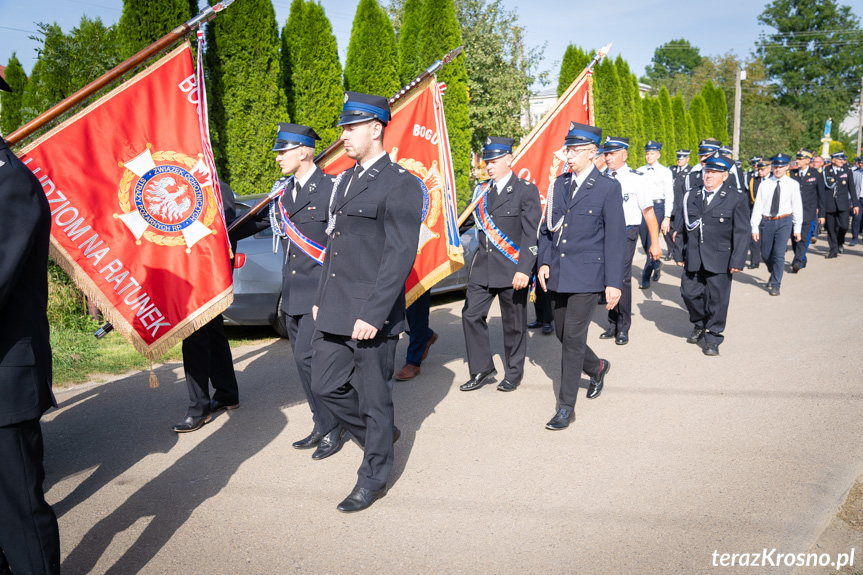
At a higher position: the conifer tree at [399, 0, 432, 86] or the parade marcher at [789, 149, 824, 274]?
the conifer tree at [399, 0, 432, 86]

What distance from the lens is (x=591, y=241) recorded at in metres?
5.06

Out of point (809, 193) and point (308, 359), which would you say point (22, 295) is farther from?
point (809, 193)

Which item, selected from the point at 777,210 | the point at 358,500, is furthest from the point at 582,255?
the point at 777,210

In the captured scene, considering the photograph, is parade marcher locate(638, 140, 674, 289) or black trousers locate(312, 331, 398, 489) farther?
parade marcher locate(638, 140, 674, 289)

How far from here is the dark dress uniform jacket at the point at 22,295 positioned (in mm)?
2383

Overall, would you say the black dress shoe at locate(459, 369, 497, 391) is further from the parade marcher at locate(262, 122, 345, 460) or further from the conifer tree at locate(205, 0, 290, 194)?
the conifer tree at locate(205, 0, 290, 194)

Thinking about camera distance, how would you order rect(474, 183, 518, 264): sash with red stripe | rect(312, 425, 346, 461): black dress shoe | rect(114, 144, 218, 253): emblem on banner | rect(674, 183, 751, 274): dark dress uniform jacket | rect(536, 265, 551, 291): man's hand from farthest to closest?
1. rect(674, 183, 751, 274): dark dress uniform jacket
2. rect(474, 183, 518, 264): sash with red stripe
3. rect(536, 265, 551, 291): man's hand
4. rect(312, 425, 346, 461): black dress shoe
5. rect(114, 144, 218, 253): emblem on banner

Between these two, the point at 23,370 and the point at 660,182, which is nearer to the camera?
the point at 23,370

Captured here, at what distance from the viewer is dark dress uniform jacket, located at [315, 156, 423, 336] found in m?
3.63

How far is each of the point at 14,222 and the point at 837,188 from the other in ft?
51.5

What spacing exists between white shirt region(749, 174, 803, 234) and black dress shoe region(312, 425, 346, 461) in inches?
338

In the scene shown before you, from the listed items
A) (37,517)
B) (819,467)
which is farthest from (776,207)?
(37,517)

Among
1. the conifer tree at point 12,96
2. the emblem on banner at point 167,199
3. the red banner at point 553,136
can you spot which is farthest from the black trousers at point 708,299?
the conifer tree at point 12,96

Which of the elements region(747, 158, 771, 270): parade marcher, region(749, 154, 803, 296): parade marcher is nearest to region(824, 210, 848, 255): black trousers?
region(747, 158, 771, 270): parade marcher
